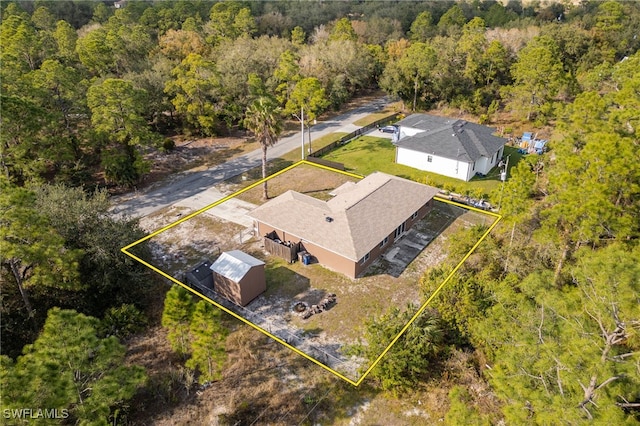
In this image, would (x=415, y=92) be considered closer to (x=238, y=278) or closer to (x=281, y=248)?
(x=281, y=248)

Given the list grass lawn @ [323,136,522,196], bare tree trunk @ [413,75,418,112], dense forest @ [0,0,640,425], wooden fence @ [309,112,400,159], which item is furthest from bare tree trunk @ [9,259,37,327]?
bare tree trunk @ [413,75,418,112]

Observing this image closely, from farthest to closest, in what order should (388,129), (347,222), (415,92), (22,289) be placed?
(415,92)
(388,129)
(347,222)
(22,289)

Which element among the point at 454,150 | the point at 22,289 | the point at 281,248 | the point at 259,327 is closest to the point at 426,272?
the point at 281,248

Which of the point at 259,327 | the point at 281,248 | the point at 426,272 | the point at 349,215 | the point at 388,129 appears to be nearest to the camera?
the point at 259,327

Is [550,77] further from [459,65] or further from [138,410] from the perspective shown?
[138,410]

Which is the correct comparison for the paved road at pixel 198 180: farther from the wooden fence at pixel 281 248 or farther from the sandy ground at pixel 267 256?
the wooden fence at pixel 281 248

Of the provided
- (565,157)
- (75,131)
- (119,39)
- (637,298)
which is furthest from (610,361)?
(119,39)
